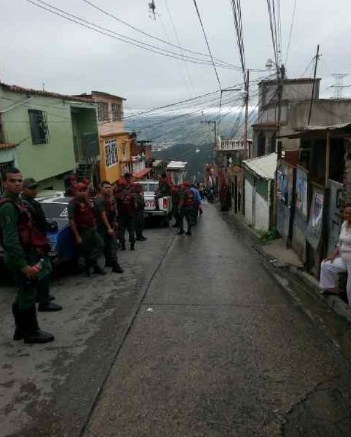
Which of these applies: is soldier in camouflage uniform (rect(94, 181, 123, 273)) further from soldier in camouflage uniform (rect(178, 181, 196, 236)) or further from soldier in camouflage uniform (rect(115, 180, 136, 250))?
soldier in camouflage uniform (rect(178, 181, 196, 236))

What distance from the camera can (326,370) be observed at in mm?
4312

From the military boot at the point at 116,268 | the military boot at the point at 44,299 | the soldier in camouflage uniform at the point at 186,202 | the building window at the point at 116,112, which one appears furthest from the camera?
the building window at the point at 116,112

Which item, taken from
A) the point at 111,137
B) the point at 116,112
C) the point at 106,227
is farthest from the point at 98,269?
the point at 116,112

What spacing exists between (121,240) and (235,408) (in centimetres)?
773

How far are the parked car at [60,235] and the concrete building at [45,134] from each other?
6.42 meters

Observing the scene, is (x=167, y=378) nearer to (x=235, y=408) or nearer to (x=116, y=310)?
(x=235, y=408)

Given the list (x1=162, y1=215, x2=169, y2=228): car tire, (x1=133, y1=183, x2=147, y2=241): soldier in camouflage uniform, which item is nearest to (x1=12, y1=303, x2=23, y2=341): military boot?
(x1=133, y1=183, x2=147, y2=241): soldier in camouflage uniform

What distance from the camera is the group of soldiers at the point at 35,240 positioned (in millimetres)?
4414

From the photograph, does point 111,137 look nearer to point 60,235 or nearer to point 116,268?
point 116,268

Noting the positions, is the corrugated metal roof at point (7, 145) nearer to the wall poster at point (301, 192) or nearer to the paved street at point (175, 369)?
the paved street at point (175, 369)

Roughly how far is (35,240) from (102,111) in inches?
1139

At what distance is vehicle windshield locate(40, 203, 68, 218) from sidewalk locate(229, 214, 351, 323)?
14.1 feet

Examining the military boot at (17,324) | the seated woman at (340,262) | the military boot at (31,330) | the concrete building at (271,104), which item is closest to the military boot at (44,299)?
the military boot at (17,324)

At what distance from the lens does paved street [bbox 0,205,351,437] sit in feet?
11.3
